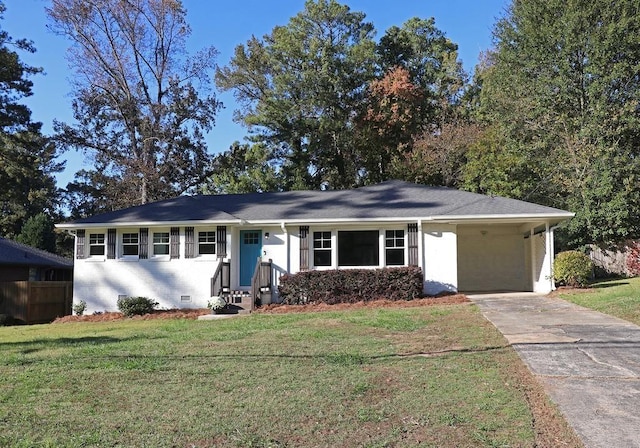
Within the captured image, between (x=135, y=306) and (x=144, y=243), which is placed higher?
→ (x=144, y=243)

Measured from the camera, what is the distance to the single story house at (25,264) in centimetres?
2377

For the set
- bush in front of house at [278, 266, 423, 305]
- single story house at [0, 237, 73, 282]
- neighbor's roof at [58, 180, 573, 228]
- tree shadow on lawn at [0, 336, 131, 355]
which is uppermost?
neighbor's roof at [58, 180, 573, 228]

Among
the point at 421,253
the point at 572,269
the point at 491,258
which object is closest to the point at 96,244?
the point at 421,253

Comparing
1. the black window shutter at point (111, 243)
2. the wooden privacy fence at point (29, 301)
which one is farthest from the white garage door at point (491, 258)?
the wooden privacy fence at point (29, 301)

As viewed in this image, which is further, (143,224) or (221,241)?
(143,224)

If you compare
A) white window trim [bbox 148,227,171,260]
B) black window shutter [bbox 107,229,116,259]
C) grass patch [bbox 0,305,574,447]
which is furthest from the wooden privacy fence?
grass patch [bbox 0,305,574,447]

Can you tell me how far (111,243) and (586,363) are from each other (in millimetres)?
14872

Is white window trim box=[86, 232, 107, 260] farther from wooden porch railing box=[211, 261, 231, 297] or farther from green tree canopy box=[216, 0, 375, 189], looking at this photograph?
green tree canopy box=[216, 0, 375, 189]

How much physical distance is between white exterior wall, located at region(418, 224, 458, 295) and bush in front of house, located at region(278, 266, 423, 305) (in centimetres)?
82

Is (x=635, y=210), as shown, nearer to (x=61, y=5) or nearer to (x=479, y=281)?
(x=479, y=281)

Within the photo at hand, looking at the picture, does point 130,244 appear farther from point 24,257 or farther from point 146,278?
point 24,257

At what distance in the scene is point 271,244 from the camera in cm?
1706

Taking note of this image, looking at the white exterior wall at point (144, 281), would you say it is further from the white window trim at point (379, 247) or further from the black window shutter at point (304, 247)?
the white window trim at point (379, 247)

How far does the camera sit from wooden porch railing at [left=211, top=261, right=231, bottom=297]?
15.9m
